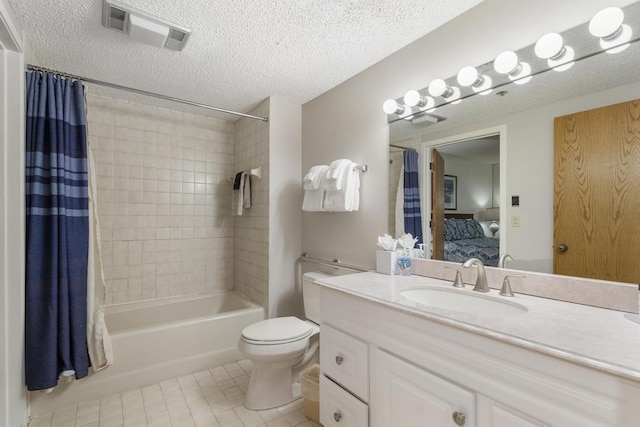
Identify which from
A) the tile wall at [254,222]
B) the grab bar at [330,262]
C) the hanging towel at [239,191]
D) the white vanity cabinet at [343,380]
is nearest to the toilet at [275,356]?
the white vanity cabinet at [343,380]

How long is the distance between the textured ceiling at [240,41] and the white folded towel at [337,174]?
0.66 metres

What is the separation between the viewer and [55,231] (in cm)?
163

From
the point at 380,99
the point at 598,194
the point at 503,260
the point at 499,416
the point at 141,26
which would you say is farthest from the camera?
the point at 380,99

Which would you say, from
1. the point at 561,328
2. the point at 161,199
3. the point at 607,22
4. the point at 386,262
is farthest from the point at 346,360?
the point at 161,199

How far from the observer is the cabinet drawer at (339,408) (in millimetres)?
1296

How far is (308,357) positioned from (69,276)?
59.2 inches

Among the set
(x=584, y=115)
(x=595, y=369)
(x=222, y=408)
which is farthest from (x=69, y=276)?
(x=584, y=115)

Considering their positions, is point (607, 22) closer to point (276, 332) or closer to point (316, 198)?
point (316, 198)

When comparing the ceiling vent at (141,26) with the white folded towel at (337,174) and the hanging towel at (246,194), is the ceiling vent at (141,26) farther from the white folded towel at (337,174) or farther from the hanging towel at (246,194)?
the hanging towel at (246,194)

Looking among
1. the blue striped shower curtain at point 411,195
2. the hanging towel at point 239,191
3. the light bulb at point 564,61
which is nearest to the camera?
the light bulb at point 564,61

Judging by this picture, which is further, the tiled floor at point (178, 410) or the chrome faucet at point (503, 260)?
the tiled floor at point (178, 410)

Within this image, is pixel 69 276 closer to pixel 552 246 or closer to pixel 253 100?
pixel 253 100

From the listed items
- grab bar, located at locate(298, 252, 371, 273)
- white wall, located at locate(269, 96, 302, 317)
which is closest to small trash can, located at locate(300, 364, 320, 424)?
grab bar, located at locate(298, 252, 371, 273)

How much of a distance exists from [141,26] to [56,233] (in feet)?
3.96
